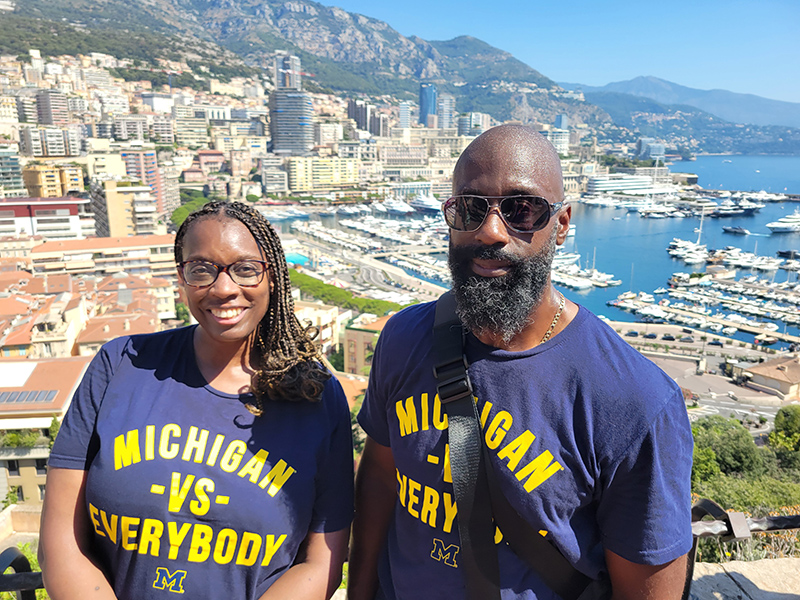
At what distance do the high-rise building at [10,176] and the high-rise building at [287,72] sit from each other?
5315cm

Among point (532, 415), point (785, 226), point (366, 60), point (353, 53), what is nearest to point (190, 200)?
point (785, 226)

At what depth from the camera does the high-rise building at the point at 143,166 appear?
3578 centimetres

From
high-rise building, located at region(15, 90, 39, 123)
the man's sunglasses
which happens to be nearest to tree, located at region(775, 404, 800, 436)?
the man's sunglasses

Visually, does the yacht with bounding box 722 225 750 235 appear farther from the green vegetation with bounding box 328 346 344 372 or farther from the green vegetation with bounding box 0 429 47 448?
the green vegetation with bounding box 0 429 47 448

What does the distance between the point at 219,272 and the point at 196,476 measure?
0.35 metres

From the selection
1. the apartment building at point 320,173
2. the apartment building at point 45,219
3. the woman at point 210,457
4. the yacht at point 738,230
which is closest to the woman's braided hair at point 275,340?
the woman at point 210,457

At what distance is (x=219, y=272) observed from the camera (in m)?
1.03

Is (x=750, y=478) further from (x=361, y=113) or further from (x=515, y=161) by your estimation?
(x=361, y=113)

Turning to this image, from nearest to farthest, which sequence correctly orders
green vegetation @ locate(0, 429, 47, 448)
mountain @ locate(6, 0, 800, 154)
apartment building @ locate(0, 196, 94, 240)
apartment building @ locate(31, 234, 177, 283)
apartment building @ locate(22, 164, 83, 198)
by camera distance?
green vegetation @ locate(0, 429, 47, 448)
apartment building @ locate(31, 234, 177, 283)
apartment building @ locate(0, 196, 94, 240)
apartment building @ locate(22, 164, 83, 198)
mountain @ locate(6, 0, 800, 154)

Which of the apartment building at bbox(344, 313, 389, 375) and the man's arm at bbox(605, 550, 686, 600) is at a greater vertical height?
the man's arm at bbox(605, 550, 686, 600)

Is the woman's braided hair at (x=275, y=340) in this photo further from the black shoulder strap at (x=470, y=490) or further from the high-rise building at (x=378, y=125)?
the high-rise building at (x=378, y=125)

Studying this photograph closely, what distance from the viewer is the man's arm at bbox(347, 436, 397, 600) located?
110 cm

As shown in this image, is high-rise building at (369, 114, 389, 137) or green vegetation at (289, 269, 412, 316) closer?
green vegetation at (289, 269, 412, 316)

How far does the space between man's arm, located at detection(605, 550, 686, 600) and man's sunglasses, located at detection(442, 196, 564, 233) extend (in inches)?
21.0
